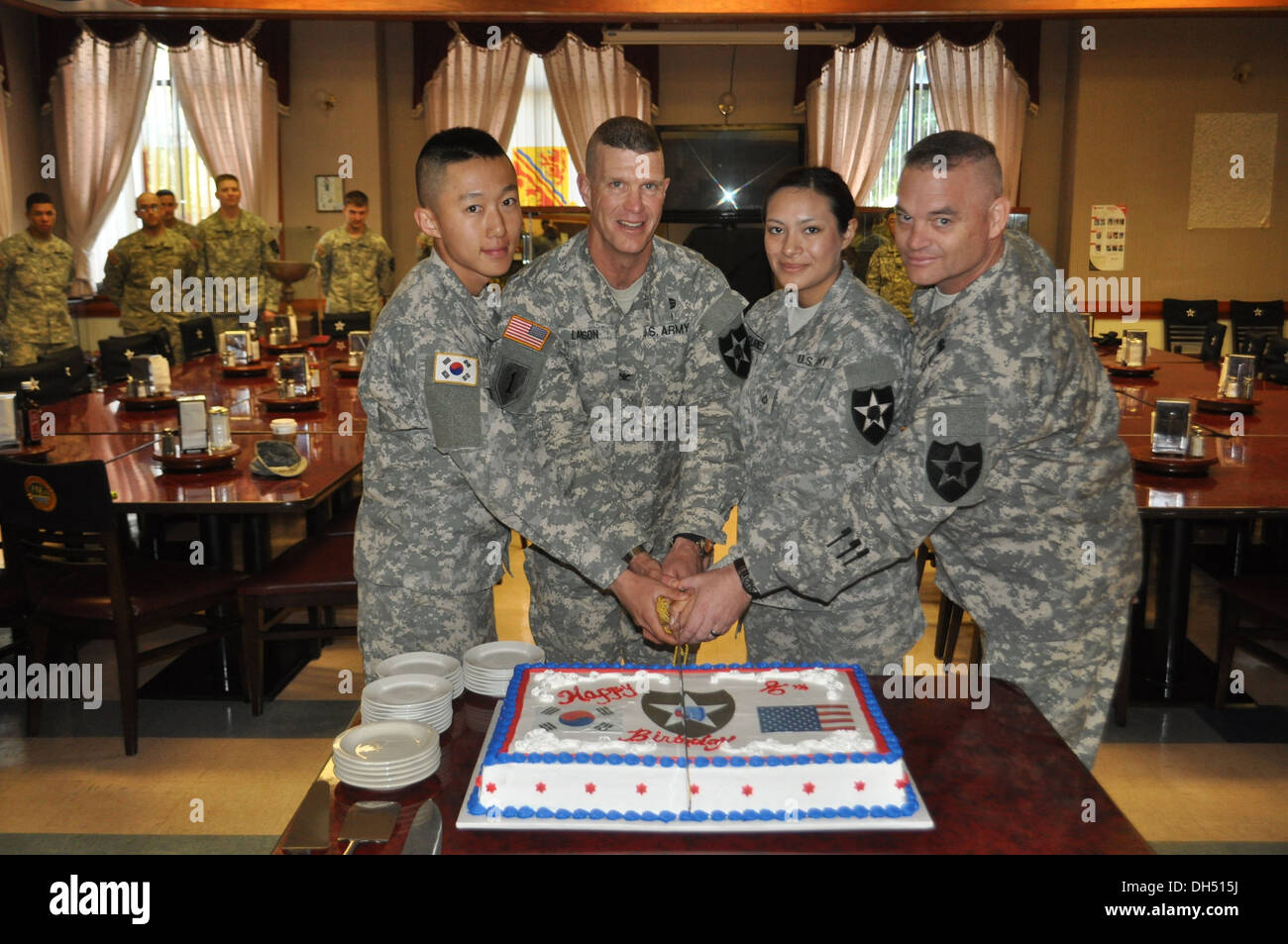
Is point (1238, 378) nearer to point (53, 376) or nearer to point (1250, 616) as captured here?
point (1250, 616)

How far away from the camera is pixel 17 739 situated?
3.48 m

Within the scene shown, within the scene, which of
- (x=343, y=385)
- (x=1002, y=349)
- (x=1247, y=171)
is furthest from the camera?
(x=1247, y=171)

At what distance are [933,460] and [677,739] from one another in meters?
0.71

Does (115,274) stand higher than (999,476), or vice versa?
(115,274)

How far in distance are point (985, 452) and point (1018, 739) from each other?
19.8 inches

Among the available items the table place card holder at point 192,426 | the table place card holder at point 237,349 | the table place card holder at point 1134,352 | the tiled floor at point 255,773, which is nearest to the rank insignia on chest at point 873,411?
the tiled floor at point 255,773

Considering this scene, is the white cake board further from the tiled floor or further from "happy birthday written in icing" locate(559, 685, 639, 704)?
the tiled floor

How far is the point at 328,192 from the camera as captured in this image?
33.1ft

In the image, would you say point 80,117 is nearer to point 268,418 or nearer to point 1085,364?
point 268,418

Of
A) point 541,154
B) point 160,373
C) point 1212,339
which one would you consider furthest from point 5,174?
point 1212,339

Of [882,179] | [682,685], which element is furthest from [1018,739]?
[882,179]

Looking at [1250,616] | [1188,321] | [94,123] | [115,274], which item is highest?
[94,123]

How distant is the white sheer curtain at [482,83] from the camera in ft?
32.6

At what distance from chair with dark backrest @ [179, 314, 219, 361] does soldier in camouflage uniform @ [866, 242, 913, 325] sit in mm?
4715
